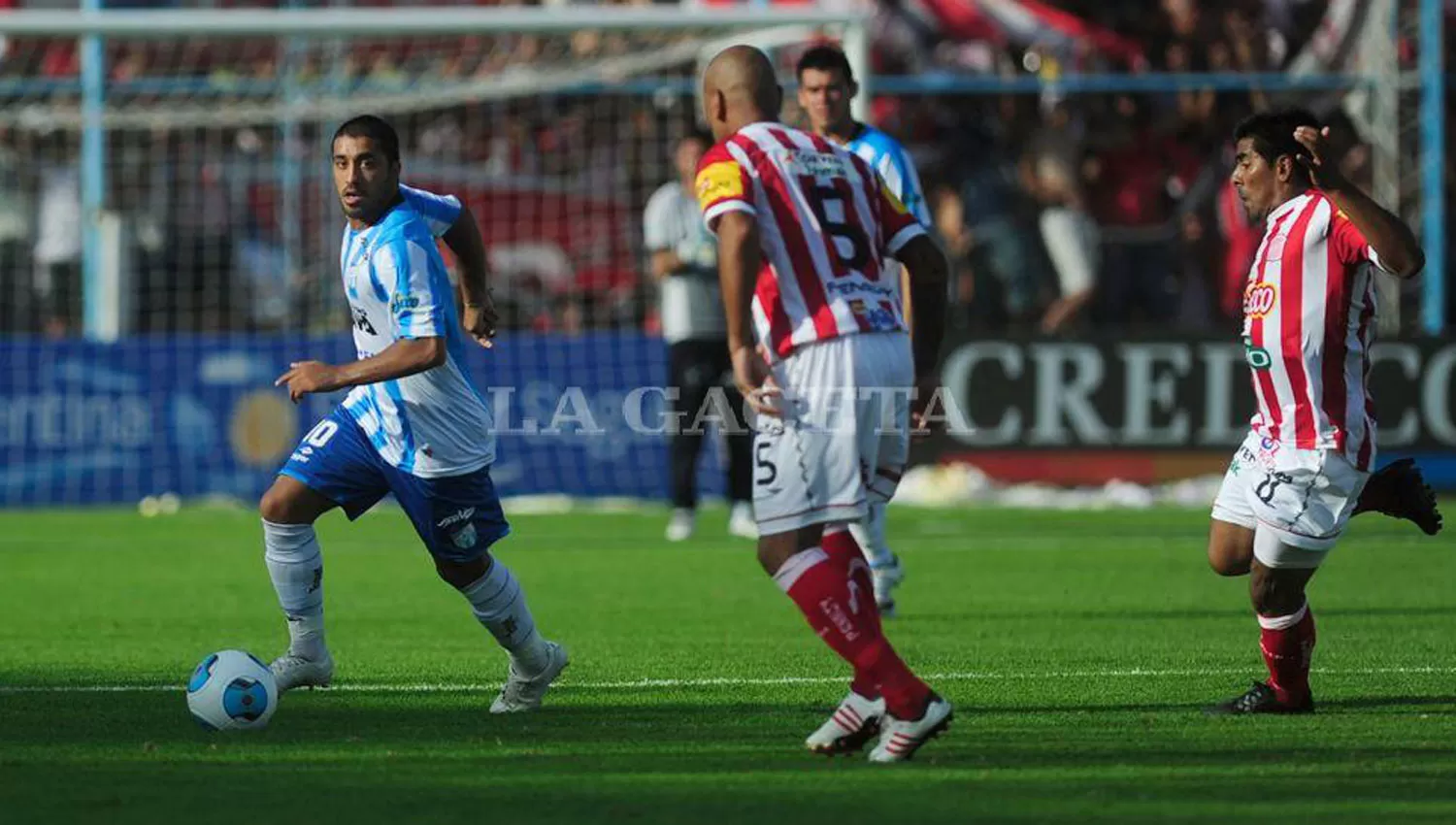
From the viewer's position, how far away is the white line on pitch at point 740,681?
793cm

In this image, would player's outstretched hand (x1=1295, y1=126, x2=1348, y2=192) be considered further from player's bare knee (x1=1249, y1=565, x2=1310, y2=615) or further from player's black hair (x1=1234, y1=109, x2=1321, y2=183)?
player's bare knee (x1=1249, y1=565, x2=1310, y2=615)

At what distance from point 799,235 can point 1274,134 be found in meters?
1.77

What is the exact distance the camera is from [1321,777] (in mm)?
5980

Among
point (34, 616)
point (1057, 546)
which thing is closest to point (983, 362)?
point (1057, 546)

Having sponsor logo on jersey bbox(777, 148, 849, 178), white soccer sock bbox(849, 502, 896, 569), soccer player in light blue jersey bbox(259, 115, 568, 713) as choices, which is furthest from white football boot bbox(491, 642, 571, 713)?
white soccer sock bbox(849, 502, 896, 569)

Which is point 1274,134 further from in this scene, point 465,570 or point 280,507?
point 280,507

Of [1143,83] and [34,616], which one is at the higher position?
[1143,83]

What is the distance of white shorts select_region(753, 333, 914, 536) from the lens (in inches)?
250

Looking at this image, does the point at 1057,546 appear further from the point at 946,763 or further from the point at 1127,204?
the point at 946,763

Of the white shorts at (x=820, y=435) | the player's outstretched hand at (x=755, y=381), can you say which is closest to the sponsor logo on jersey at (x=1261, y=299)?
the white shorts at (x=820, y=435)

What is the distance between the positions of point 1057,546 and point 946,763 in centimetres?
821

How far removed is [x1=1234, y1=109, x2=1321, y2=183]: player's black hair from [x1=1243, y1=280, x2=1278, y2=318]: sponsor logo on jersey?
14.4 inches

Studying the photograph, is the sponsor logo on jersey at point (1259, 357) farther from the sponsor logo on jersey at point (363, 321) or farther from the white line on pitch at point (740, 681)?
the sponsor logo on jersey at point (363, 321)

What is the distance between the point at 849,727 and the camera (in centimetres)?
630
